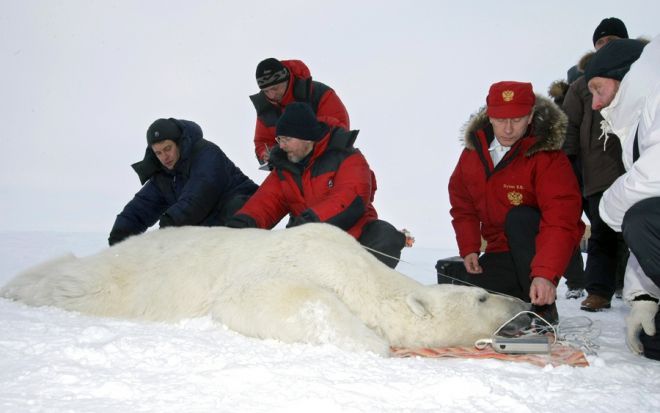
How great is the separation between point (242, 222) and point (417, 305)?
2263 mm

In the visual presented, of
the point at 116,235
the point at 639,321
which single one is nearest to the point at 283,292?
the point at 639,321

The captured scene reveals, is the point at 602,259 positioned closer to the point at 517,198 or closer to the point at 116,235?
the point at 517,198

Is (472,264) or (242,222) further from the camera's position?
(242,222)

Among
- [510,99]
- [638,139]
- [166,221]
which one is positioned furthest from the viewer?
[166,221]

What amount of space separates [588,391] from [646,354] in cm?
112

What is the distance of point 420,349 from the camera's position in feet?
11.3

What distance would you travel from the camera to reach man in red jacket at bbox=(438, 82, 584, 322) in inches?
172

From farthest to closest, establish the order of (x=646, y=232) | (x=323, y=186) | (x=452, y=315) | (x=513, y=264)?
1. (x=323, y=186)
2. (x=513, y=264)
3. (x=452, y=315)
4. (x=646, y=232)

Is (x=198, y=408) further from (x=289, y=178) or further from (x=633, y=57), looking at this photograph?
(x=289, y=178)

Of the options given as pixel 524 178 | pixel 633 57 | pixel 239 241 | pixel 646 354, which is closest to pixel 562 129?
pixel 524 178

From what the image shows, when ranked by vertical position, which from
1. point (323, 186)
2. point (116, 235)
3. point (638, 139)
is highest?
point (638, 139)

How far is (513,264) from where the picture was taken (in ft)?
16.7

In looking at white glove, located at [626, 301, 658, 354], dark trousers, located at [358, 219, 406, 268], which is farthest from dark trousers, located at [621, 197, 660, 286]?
dark trousers, located at [358, 219, 406, 268]

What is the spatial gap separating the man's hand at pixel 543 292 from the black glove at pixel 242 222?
7.99ft
